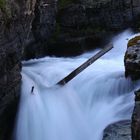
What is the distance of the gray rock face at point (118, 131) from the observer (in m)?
8.95

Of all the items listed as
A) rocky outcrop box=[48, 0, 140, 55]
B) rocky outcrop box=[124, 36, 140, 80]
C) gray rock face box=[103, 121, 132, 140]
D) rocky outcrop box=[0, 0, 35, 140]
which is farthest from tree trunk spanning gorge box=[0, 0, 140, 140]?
gray rock face box=[103, 121, 132, 140]

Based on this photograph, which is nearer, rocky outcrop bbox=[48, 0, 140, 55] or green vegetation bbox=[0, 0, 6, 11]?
green vegetation bbox=[0, 0, 6, 11]

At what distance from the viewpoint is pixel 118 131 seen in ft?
30.2

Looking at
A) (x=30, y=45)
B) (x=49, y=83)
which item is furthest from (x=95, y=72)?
(x=30, y=45)

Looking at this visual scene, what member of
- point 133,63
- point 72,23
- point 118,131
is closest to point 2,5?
point 133,63

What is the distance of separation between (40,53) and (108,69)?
4939mm

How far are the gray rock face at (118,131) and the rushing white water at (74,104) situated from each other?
32 cm

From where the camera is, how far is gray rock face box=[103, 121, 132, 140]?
8.95 metres

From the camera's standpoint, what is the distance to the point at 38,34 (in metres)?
17.2

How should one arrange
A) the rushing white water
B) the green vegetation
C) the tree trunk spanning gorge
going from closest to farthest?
the green vegetation → the rushing white water → the tree trunk spanning gorge

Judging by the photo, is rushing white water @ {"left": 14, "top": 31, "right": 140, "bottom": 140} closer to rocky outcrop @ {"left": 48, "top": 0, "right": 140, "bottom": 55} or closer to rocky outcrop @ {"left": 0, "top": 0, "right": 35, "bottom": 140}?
rocky outcrop @ {"left": 0, "top": 0, "right": 35, "bottom": 140}

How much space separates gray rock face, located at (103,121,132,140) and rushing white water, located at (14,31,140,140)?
32cm

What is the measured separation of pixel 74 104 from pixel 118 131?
241cm

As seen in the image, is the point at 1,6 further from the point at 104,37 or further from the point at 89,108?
the point at 104,37
